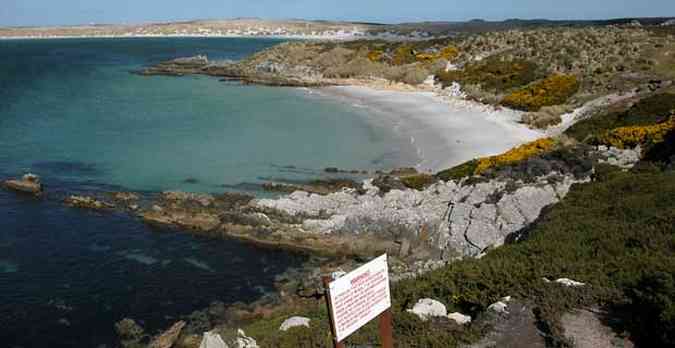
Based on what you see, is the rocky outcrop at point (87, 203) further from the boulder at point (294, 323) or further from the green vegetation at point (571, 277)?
the boulder at point (294, 323)

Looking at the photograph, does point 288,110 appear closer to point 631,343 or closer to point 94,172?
point 94,172

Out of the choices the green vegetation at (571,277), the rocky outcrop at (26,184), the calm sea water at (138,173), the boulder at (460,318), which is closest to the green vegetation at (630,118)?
the calm sea water at (138,173)

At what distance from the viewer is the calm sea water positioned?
16578 millimetres

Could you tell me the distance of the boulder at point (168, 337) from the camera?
14.3m

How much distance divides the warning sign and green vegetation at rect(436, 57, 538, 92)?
4246cm

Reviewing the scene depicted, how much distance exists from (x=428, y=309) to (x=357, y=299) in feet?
14.6

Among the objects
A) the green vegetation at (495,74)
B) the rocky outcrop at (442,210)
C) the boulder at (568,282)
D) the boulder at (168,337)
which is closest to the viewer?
the boulder at (568,282)

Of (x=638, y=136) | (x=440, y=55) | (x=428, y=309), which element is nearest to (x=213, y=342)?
(x=428, y=309)

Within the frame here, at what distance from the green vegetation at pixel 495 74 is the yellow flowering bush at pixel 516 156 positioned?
1982 cm

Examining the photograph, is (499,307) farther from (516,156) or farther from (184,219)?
(516,156)

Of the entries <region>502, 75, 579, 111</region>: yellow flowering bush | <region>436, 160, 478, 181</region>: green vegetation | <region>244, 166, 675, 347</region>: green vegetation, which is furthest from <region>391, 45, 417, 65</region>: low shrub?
<region>244, 166, 675, 347</region>: green vegetation

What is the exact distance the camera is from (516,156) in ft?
85.9

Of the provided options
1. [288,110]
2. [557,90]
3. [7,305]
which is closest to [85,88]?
[288,110]

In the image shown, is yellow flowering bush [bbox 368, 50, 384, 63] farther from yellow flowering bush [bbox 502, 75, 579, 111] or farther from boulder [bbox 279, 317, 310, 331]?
boulder [bbox 279, 317, 310, 331]
